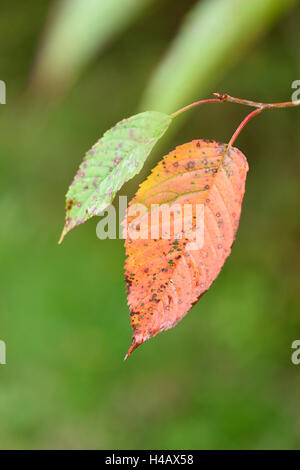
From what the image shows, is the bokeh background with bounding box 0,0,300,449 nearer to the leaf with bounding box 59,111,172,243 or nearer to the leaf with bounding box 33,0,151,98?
the leaf with bounding box 33,0,151,98

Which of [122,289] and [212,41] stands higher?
[122,289]

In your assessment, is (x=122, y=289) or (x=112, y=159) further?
(x=122, y=289)

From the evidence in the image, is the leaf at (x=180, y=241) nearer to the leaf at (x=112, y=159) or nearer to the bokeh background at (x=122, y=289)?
the leaf at (x=112, y=159)

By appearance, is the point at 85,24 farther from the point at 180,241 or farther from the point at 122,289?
the point at 122,289

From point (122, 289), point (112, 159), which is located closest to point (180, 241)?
point (112, 159)

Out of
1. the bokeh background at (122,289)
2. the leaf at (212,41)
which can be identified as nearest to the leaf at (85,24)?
the leaf at (212,41)

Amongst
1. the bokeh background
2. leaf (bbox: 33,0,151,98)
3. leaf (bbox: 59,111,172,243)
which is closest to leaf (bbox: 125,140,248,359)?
leaf (bbox: 59,111,172,243)

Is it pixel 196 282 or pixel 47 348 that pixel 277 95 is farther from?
pixel 196 282
